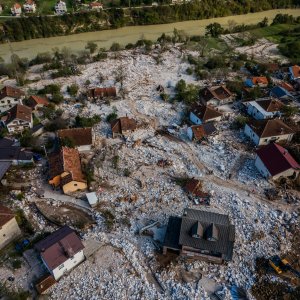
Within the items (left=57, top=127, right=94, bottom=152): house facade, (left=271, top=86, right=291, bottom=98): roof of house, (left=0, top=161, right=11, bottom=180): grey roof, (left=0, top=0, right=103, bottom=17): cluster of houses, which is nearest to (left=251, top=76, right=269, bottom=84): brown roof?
(left=271, top=86, right=291, bottom=98): roof of house

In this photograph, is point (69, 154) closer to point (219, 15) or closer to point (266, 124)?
point (266, 124)

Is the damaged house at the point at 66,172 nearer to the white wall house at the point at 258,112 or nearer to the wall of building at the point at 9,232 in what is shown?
the wall of building at the point at 9,232

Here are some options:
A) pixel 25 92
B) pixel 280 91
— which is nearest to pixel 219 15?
pixel 280 91

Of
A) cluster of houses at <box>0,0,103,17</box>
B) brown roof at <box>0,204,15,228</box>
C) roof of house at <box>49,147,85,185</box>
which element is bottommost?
roof of house at <box>49,147,85,185</box>

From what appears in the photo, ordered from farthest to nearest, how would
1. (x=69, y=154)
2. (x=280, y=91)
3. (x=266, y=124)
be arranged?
(x=280, y=91) < (x=266, y=124) < (x=69, y=154)

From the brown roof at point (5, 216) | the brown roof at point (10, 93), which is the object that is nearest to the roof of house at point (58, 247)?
the brown roof at point (5, 216)

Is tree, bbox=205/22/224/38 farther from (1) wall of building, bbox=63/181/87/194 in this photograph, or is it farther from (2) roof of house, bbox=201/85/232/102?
(1) wall of building, bbox=63/181/87/194
